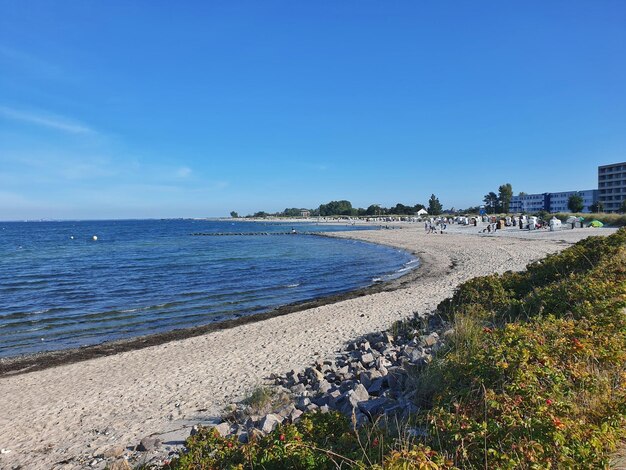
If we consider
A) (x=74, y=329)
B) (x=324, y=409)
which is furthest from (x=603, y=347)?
(x=74, y=329)

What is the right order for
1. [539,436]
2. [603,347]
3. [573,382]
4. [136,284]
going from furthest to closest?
1. [136,284]
2. [603,347]
3. [573,382]
4. [539,436]

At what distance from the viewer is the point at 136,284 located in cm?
2303

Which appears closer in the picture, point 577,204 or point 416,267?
point 416,267

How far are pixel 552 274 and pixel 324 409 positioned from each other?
310 inches

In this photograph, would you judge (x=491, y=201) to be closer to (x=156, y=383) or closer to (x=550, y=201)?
(x=550, y=201)

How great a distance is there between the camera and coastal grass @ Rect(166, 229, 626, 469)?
2.65m

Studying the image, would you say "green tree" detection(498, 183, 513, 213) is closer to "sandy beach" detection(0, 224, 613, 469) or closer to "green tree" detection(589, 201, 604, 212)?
"green tree" detection(589, 201, 604, 212)

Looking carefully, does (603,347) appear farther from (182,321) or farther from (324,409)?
(182,321)

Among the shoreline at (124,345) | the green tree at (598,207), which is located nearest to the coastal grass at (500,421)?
the shoreline at (124,345)

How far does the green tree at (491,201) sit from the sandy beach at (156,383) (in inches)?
5082

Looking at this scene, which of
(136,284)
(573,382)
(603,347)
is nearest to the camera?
(573,382)

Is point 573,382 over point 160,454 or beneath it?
over

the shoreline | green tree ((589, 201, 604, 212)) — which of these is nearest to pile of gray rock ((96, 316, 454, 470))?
the shoreline

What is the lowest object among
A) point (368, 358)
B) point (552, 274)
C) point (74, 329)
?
point (74, 329)
